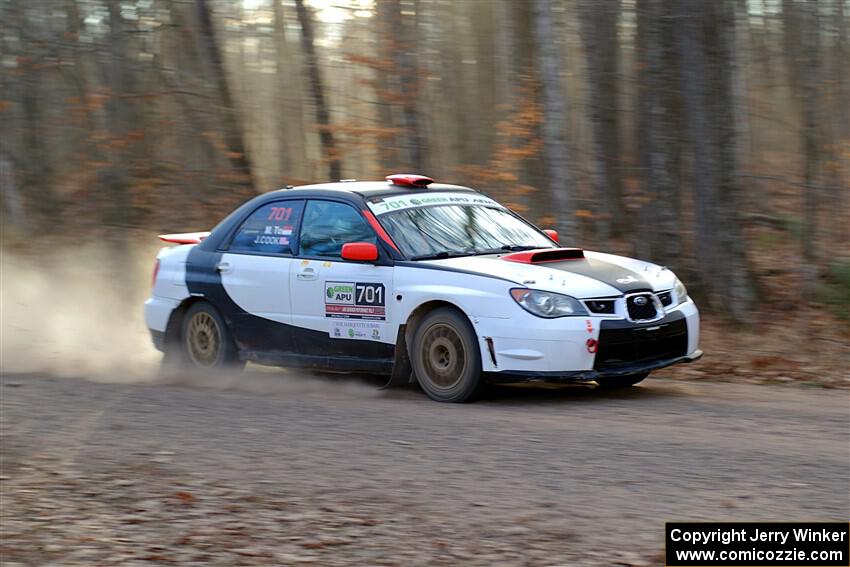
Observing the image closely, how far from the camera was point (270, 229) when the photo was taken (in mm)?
9750

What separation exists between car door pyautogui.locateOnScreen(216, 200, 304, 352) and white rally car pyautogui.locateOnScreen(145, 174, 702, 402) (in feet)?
0.04

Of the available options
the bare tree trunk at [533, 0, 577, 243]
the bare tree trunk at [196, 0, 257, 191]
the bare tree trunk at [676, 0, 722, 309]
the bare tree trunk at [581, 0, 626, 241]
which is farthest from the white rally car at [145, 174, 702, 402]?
the bare tree trunk at [196, 0, 257, 191]

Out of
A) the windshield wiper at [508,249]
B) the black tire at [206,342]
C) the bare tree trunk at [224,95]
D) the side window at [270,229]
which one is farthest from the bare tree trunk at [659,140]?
the bare tree trunk at [224,95]

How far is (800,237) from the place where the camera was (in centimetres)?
1377

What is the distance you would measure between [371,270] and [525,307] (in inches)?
57.1

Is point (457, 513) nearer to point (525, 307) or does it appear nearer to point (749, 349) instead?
point (525, 307)

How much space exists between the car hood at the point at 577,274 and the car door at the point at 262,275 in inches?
59.8

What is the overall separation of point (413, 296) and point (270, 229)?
188 centimetres

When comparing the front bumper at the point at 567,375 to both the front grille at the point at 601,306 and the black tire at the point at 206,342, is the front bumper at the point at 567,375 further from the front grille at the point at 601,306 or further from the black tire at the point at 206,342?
the black tire at the point at 206,342

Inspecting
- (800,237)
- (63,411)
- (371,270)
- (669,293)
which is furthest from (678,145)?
(63,411)

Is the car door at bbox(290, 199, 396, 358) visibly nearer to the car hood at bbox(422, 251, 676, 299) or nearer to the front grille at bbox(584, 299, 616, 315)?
the car hood at bbox(422, 251, 676, 299)

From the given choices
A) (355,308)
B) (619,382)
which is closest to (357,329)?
(355,308)

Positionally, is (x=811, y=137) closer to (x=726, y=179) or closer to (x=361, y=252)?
(x=726, y=179)

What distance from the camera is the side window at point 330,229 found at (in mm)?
9086
